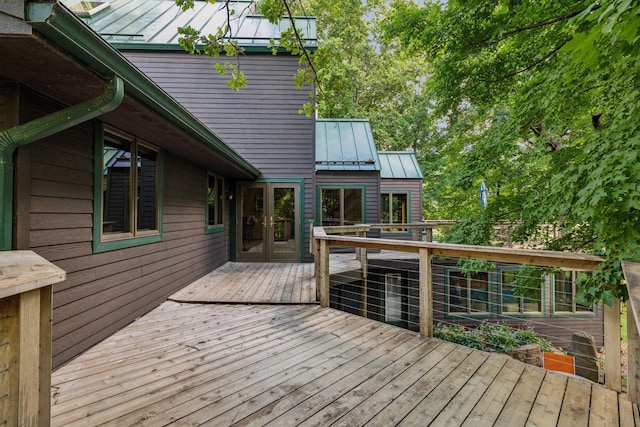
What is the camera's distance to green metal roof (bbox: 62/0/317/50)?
6715mm

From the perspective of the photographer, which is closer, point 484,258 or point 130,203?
point 484,258

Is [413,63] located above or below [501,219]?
above

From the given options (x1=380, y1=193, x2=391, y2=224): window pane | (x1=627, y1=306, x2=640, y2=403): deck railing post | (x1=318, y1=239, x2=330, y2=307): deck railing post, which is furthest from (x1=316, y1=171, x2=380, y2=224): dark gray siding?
(x1=627, y1=306, x2=640, y2=403): deck railing post

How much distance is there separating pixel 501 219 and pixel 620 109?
2146mm

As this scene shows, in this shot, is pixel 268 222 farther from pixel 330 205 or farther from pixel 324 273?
pixel 324 273

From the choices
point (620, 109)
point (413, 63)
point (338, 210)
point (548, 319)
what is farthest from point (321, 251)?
point (413, 63)

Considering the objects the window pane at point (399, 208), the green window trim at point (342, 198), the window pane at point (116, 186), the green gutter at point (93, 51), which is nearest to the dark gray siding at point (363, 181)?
the green window trim at point (342, 198)

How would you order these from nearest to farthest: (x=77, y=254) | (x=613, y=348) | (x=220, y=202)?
1. (x=613, y=348)
2. (x=77, y=254)
3. (x=220, y=202)

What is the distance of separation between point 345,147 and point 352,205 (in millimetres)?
1859

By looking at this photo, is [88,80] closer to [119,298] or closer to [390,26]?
[119,298]

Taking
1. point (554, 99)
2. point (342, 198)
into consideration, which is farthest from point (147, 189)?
point (342, 198)

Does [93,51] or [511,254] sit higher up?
[93,51]

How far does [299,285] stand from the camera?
15.0ft

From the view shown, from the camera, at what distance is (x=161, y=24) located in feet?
24.1
